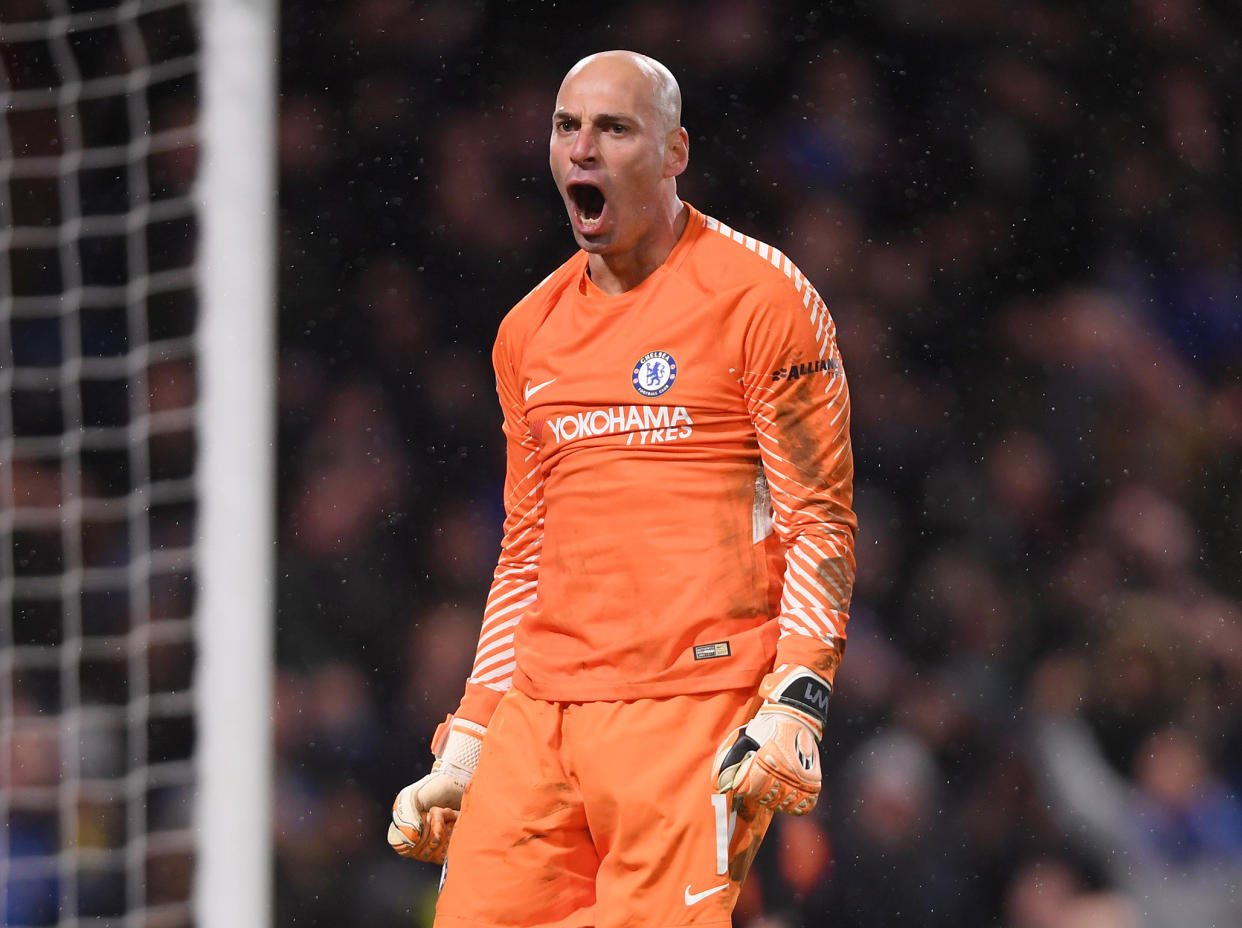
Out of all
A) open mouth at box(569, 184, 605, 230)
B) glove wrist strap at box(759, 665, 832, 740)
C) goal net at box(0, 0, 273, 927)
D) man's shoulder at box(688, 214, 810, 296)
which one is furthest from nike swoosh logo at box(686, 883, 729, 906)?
goal net at box(0, 0, 273, 927)

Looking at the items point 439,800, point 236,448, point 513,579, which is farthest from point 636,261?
point 236,448

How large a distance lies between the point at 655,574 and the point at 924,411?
5.46ft

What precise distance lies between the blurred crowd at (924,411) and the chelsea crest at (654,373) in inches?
61.8

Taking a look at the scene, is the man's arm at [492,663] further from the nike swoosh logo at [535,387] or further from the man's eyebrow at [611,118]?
the man's eyebrow at [611,118]

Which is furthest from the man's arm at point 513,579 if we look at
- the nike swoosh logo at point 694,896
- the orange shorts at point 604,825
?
the nike swoosh logo at point 694,896

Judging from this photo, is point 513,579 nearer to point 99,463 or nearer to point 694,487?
point 694,487

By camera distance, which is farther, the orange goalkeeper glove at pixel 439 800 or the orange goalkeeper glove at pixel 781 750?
the orange goalkeeper glove at pixel 439 800

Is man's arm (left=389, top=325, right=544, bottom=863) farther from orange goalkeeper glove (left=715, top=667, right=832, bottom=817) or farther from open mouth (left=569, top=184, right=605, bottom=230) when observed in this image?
orange goalkeeper glove (left=715, top=667, right=832, bottom=817)

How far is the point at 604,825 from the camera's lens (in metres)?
1.69

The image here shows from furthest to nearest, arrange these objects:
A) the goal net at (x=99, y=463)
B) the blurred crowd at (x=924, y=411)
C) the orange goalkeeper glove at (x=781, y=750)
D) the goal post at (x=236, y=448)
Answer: the goal net at (x=99, y=463) < the blurred crowd at (x=924, y=411) < the goal post at (x=236, y=448) < the orange goalkeeper glove at (x=781, y=750)

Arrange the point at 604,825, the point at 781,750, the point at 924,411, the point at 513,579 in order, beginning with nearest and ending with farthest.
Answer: the point at 781,750
the point at 604,825
the point at 513,579
the point at 924,411

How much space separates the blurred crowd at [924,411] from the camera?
319cm

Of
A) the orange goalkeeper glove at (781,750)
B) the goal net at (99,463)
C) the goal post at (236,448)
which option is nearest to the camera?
the orange goalkeeper glove at (781,750)

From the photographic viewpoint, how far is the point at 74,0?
141 inches
